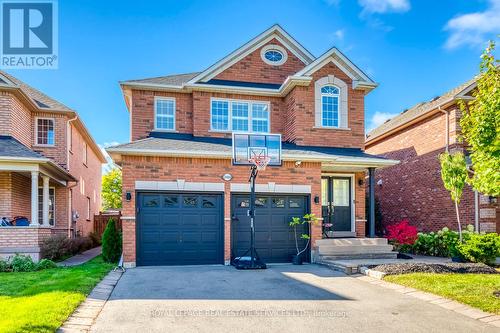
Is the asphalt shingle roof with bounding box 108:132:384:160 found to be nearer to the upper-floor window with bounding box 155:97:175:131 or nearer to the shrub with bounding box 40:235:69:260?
the upper-floor window with bounding box 155:97:175:131

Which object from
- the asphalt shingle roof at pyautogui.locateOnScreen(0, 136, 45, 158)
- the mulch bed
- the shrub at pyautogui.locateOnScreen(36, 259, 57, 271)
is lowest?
the shrub at pyautogui.locateOnScreen(36, 259, 57, 271)

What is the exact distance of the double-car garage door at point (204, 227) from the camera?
11.5 m

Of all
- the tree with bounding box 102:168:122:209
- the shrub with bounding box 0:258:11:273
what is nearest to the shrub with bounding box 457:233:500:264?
the shrub with bounding box 0:258:11:273

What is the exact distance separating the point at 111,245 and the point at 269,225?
5040 millimetres

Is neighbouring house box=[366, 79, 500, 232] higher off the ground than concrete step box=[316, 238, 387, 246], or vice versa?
neighbouring house box=[366, 79, 500, 232]

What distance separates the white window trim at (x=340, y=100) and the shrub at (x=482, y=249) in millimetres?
5685

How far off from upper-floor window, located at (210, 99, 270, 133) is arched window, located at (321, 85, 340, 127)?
220 cm

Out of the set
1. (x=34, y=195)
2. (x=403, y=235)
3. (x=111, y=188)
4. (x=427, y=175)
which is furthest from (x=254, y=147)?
(x=111, y=188)

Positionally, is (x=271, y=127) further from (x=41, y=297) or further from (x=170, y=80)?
(x=41, y=297)

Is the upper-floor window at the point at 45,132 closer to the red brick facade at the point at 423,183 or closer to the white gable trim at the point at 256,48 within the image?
the white gable trim at the point at 256,48

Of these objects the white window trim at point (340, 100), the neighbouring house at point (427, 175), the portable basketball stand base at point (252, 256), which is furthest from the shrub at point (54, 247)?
the neighbouring house at point (427, 175)

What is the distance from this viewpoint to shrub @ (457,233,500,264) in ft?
36.6

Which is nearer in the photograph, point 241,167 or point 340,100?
point 241,167

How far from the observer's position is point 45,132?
53.4 feet
